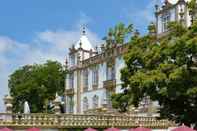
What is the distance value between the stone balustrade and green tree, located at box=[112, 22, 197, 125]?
4.03m

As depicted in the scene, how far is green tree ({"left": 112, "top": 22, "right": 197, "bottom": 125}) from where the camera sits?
88.8 ft

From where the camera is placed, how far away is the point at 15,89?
252 feet

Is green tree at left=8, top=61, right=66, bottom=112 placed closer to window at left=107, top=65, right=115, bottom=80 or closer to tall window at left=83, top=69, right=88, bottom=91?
tall window at left=83, top=69, right=88, bottom=91

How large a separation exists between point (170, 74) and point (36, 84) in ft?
164

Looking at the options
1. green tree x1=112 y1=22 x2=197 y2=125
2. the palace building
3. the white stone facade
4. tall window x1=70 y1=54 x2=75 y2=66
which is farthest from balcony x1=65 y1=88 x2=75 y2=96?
green tree x1=112 y1=22 x2=197 y2=125

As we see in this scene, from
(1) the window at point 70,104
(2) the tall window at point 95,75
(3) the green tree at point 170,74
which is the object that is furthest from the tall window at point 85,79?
(3) the green tree at point 170,74

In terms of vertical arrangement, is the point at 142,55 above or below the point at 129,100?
above

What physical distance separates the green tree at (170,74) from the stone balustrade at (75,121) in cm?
403

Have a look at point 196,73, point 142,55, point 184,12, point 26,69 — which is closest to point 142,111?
point 184,12

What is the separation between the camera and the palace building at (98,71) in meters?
49.3

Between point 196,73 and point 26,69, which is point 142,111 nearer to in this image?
point 196,73

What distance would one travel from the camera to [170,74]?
89.5 feet

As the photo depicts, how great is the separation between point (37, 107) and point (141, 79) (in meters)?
46.4

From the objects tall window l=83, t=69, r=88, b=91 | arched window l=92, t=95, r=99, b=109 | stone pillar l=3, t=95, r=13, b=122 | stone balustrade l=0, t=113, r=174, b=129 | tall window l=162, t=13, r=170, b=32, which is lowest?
stone balustrade l=0, t=113, r=174, b=129
